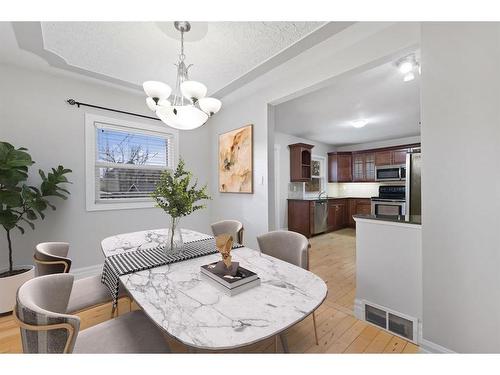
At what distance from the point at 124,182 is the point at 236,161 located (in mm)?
1577

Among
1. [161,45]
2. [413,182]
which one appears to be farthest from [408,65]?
[161,45]

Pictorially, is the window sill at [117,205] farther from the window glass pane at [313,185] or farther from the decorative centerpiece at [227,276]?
the window glass pane at [313,185]

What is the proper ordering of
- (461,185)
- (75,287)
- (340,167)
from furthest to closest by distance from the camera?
(340,167)
(75,287)
(461,185)

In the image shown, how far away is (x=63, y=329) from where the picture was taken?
70cm

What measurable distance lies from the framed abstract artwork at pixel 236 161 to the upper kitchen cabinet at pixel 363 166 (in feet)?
13.6

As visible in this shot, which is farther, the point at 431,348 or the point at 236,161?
the point at 236,161

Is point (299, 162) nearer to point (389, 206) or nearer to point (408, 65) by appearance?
point (389, 206)

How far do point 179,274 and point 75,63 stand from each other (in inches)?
94.8

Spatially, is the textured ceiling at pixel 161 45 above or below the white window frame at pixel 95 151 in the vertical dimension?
above

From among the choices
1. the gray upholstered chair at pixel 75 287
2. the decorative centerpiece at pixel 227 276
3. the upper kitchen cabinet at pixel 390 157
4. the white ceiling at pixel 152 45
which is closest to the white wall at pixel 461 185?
the white ceiling at pixel 152 45

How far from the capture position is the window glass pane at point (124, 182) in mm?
2729

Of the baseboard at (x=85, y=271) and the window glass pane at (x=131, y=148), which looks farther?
the window glass pane at (x=131, y=148)

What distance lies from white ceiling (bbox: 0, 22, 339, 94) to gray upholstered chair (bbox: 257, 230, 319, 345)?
162 cm
